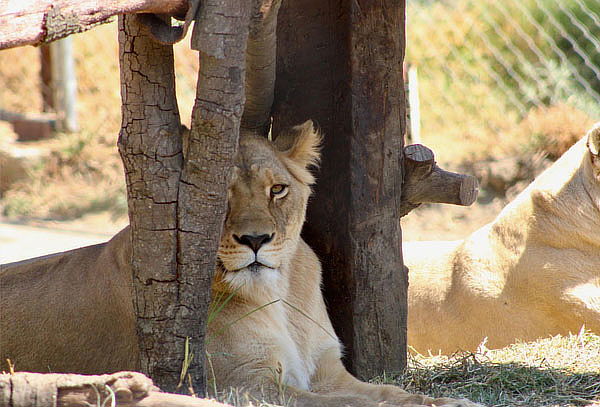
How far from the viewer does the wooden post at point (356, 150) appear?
3.55 m

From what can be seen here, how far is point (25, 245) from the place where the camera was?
281 inches

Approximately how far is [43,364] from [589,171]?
2.77 metres

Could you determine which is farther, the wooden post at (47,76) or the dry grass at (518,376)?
the wooden post at (47,76)

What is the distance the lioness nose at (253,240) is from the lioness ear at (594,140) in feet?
6.54

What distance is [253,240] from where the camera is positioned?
310 centimetres

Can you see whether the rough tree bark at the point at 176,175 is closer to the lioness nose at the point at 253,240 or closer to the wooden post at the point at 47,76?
the lioness nose at the point at 253,240

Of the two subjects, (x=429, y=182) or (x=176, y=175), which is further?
(x=429, y=182)

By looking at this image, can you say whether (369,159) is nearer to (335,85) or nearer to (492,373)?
(335,85)

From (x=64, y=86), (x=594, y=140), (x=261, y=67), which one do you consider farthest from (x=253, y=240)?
(x=64, y=86)

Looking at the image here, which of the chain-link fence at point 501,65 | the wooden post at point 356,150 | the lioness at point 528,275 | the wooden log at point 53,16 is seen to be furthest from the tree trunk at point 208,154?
the chain-link fence at point 501,65

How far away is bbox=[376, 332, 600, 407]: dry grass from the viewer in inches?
135

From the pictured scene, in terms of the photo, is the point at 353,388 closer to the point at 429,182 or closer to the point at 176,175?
the point at 429,182

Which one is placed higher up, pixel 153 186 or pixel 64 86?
pixel 64 86

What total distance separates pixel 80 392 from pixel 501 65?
7.48 metres
